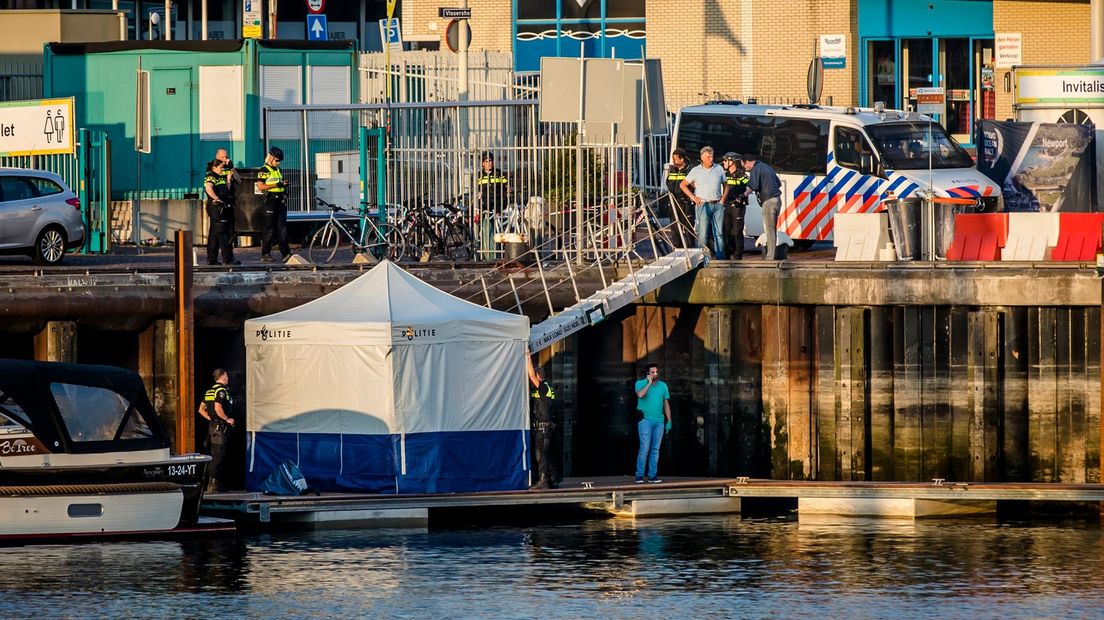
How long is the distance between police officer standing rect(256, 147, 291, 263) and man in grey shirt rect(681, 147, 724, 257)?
5923 millimetres

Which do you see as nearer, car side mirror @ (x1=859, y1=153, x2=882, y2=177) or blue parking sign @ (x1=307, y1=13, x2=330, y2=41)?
car side mirror @ (x1=859, y1=153, x2=882, y2=177)

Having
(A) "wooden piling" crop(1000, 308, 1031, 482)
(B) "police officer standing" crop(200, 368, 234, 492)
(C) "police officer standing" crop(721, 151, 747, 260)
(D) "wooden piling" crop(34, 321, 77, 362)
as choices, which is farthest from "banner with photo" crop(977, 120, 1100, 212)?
(D) "wooden piling" crop(34, 321, 77, 362)

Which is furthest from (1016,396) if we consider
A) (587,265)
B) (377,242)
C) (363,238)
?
(363,238)

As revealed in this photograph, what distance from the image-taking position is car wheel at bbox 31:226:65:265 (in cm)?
2800

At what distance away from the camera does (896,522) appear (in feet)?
78.7

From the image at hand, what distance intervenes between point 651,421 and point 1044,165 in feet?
32.0

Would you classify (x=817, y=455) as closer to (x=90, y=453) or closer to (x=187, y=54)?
(x=90, y=453)

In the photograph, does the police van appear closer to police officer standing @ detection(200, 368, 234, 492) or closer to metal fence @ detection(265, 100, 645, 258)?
metal fence @ detection(265, 100, 645, 258)

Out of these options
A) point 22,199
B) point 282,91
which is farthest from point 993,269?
point 282,91

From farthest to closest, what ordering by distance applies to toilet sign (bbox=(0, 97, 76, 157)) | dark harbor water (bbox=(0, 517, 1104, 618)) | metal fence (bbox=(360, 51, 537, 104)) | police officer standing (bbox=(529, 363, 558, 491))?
metal fence (bbox=(360, 51, 537, 104)) → toilet sign (bbox=(0, 97, 76, 157)) → police officer standing (bbox=(529, 363, 558, 491)) → dark harbor water (bbox=(0, 517, 1104, 618))

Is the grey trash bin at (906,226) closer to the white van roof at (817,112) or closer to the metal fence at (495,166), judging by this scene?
the white van roof at (817,112)

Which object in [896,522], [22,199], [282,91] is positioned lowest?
[896,522]

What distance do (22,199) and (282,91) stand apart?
10.4m

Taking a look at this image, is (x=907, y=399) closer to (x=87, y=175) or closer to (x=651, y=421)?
(x=651, y=421)
